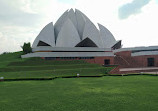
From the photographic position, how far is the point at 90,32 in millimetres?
40812

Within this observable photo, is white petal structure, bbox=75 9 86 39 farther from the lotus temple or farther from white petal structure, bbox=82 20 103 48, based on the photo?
white petal structure, bbox=82 20 103 48

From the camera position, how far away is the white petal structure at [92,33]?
40.3 metres

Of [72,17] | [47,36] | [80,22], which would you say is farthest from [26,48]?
[80,22]

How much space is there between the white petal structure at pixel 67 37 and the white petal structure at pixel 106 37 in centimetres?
915

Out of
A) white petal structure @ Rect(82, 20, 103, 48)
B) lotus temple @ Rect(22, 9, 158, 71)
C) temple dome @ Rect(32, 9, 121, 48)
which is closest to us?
lotus temple @ Rect(22, 9, 158, 71)

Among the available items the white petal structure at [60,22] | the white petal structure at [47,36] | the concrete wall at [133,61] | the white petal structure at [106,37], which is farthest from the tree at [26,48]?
the concrete wall at [133,61]

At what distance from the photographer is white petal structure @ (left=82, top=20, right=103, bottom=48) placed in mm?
40253

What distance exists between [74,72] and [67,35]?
19619 millimetres

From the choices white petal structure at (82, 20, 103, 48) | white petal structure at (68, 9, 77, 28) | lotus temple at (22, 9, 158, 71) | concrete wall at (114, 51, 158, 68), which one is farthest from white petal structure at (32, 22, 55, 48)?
concrete wall at (114, 51, 158, 68)

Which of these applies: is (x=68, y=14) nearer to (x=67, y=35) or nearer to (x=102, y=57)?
(x=67, y=35)

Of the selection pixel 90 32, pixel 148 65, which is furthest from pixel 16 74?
pixel 148 65

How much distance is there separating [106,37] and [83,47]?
34.4ft

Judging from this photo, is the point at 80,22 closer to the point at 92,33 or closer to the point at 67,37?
the point at 92,33

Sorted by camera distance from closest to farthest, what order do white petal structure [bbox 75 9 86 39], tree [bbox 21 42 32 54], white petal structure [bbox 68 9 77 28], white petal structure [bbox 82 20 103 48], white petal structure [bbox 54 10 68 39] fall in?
tree [bbox 21 42 32 54], white petal structure [bbox 82 20 103 48], white petal structure [bbox 75 9 86 39], white petal structure [bbox 54 10 68 39], white petal structure [bbox 68 9 77 28]
